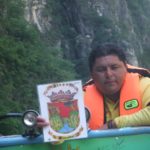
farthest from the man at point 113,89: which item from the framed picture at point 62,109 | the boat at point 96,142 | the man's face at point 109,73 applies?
the framed picture at point 62,109

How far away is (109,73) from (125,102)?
0.62 ft

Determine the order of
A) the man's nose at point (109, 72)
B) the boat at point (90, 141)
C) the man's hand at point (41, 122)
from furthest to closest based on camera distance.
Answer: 1. the man's nose at point (109, 72)
2. the boat at point (90, 141)
3. the man's hand at point (41, 122)

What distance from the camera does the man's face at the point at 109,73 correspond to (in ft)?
9.87


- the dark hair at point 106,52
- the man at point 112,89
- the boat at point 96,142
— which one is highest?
the dark hair at point 106,52

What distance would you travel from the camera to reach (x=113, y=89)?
3037 mm

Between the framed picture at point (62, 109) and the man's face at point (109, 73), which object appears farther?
the man's face at point (109, 73)

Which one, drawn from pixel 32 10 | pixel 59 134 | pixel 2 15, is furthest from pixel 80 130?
pixel 32 10

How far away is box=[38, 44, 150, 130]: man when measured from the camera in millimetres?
3002

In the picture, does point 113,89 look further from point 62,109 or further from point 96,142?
point 62,109

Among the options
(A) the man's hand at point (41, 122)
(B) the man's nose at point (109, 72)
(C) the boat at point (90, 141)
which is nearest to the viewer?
(A) the man's hand at point (41, 122)

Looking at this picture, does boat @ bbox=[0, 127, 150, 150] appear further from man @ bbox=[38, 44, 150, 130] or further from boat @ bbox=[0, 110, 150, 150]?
man @ bbox=[38, 44, 150, 130]

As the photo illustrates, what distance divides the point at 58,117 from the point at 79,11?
2480 centimetres

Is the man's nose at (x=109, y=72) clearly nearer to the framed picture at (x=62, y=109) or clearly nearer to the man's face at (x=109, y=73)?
the man's face at (x=109, y=73)

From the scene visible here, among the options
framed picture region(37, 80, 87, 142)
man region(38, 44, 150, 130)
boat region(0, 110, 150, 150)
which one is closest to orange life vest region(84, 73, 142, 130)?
man region(38, 44, 150, 130)
